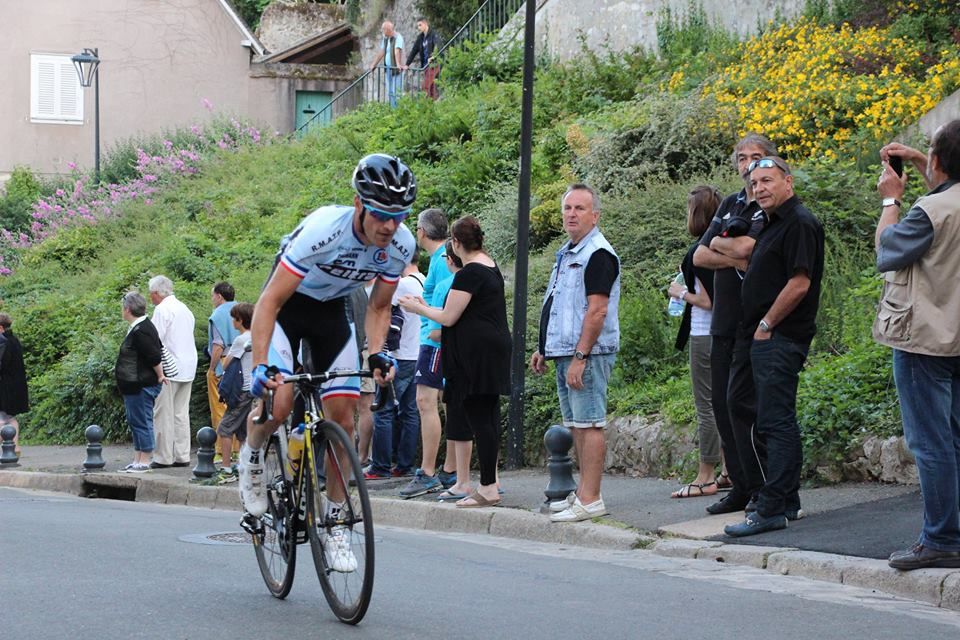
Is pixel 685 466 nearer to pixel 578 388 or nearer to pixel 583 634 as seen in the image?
pixel 578 388

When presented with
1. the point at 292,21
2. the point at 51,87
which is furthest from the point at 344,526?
the point at 292,21

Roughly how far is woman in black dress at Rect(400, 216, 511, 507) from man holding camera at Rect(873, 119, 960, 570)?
3.86 meters

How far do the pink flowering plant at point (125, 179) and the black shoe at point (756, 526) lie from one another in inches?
843

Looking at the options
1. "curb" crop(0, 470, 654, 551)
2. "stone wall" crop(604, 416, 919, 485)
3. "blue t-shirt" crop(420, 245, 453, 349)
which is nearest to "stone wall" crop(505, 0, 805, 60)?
"stone wall" crop(604, 416, 919, 485)

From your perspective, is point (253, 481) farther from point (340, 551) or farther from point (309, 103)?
point (309, 103)

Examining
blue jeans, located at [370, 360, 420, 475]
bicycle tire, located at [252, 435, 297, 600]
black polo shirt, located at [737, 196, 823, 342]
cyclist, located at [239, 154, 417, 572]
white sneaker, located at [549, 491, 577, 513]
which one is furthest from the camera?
blue jeans, located at [370, 360, 420, 475]

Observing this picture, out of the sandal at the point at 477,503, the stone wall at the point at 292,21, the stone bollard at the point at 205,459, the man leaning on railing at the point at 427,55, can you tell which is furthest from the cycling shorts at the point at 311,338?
the stone wall at the point at 292,21

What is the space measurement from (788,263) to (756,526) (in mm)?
1648

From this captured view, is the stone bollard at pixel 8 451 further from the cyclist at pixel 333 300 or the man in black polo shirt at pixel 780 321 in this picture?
the man in black polo shirt at pixel 780 321

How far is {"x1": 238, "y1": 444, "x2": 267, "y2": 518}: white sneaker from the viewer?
23.7 ft

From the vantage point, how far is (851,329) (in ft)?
37.9

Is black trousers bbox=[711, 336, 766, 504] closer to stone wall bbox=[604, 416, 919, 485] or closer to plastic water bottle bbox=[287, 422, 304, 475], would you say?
stone wall bbox=[604, 416, 919, 485]

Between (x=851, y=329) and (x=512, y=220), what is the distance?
6454mm

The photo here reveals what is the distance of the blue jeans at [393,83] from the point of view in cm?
2730
